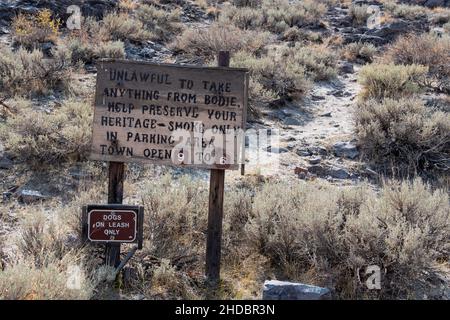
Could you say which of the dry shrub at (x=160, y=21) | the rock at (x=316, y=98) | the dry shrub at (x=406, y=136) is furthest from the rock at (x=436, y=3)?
the dry shrub at (x=406, y=136)

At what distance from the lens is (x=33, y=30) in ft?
34.3

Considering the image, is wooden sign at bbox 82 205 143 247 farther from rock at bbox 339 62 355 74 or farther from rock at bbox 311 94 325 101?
rock at bbox 339 62 355 74

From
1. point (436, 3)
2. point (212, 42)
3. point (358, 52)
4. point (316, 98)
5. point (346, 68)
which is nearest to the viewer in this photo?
point (316, 98)

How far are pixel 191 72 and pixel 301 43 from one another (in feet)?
32.8

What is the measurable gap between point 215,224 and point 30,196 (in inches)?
94.4

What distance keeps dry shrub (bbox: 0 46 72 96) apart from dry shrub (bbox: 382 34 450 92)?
22.8ft

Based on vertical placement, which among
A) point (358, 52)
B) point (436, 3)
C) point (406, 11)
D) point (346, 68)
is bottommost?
point (346, 68)

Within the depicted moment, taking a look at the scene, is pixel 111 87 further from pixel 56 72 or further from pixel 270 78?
pixel 270 78

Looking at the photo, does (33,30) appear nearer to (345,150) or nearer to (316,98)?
(316,98)

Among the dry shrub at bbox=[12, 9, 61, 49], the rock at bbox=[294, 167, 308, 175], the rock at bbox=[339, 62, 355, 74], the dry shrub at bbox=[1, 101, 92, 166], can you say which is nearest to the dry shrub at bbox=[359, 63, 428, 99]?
the rock at bbox=[339, 62, 355, 74]

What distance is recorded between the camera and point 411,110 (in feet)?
24.6

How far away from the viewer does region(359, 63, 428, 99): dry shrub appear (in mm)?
8680

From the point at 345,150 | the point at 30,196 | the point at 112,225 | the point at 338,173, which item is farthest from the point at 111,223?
A: the point at 345,150

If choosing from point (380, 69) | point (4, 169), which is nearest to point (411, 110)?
point (380, 69)
